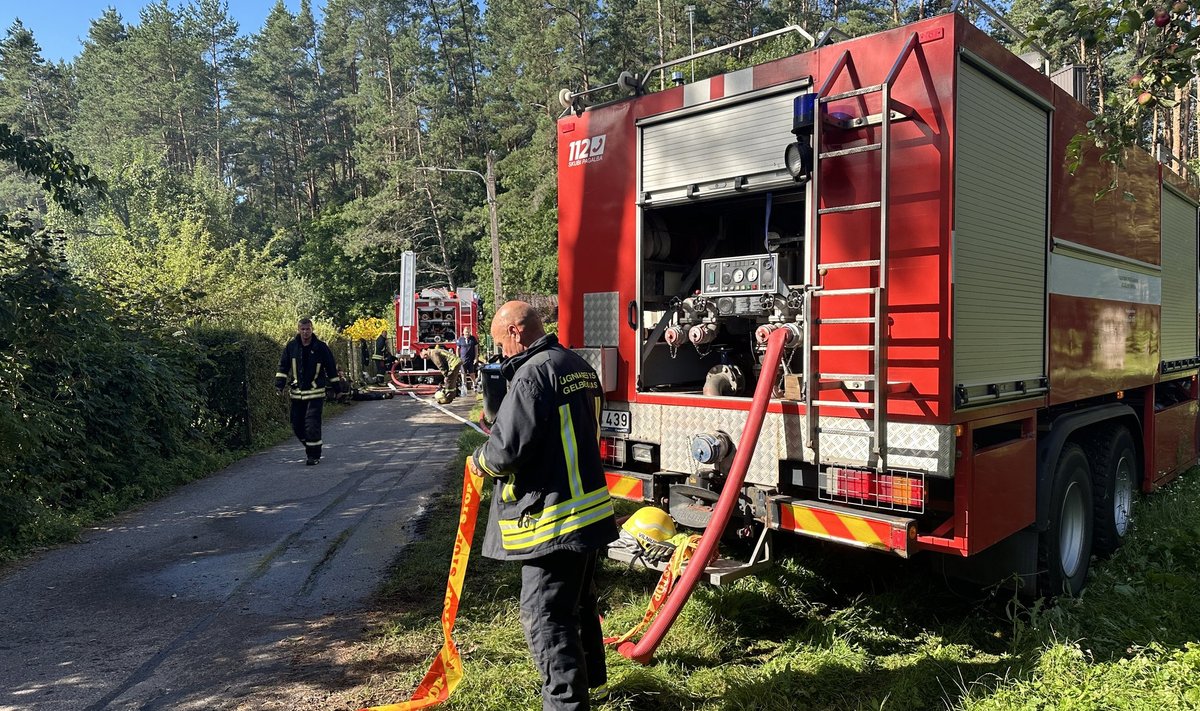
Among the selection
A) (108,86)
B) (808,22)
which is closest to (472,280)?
(808,22)

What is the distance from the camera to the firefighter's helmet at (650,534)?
173 inches

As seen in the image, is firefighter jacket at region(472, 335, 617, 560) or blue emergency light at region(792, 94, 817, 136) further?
blue emergency light at region(792, 94, 817, 136)

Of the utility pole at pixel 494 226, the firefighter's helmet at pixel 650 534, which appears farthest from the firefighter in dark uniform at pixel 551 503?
the utility pole at pixel 494 226

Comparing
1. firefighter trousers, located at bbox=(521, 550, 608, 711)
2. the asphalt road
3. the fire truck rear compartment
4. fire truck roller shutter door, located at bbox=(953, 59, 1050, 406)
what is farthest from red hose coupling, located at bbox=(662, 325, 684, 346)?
the asphalt road

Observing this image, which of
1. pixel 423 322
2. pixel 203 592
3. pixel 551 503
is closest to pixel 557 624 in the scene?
pixel 551 503

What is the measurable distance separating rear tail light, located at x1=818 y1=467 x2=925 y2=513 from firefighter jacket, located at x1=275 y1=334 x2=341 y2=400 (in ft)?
Result: 24.2

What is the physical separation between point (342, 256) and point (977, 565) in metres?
44.8

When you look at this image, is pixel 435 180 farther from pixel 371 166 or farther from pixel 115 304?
pixel 115 304

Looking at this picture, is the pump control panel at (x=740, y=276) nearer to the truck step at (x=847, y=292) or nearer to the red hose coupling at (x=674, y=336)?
the red hose coupling at (x=674, y=336)

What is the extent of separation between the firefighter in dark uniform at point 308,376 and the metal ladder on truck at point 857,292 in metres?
7.32

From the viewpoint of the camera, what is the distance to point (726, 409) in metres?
4.41

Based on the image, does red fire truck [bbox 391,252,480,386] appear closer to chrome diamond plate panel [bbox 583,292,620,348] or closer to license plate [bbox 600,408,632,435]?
chrome diamond plate panel [bbox 583,292,620,348]

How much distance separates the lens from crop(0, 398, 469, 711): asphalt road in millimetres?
3885

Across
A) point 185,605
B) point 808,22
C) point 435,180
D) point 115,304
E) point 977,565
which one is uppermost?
point 808,22
